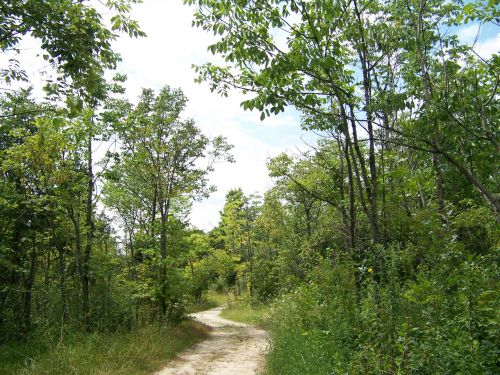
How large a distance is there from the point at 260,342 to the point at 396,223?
831 cm

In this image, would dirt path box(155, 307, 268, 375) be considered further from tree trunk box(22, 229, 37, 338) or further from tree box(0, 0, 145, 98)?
tree box(0, 0, 145, 98)

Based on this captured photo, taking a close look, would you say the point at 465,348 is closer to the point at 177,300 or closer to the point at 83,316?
the point at 83,316

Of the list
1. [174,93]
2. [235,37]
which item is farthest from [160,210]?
[235,37]

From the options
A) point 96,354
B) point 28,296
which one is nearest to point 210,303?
point 28,296

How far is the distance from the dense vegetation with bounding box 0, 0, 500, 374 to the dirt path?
1.08 meters

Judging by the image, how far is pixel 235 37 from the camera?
174 inches

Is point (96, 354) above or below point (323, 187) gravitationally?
below

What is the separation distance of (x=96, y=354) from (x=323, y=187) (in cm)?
1112

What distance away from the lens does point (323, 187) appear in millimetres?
16906

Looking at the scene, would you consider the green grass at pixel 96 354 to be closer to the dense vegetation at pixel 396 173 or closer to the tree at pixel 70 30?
the dense vegetation at pixel 396 173

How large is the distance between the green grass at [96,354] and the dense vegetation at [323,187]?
49 centimetres

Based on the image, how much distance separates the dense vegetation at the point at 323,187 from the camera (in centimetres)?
385

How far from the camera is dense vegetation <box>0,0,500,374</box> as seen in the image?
12.6 feet

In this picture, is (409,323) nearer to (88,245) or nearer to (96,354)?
(96,354)
